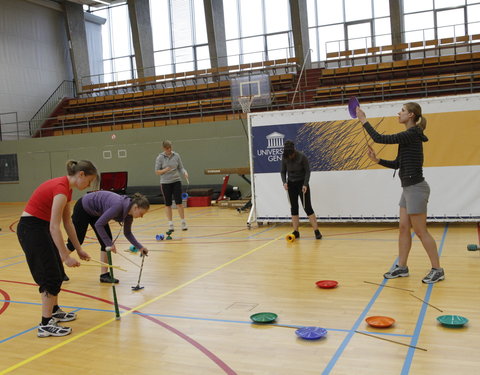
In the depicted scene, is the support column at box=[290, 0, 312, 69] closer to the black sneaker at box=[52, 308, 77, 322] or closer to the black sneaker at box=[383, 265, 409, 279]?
the black sneaker at box=[383, 265, 409, 279]

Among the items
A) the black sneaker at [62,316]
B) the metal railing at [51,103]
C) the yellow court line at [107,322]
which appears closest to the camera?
the yellow court line at [107,322]

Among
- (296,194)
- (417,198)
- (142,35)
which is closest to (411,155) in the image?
(417,198)

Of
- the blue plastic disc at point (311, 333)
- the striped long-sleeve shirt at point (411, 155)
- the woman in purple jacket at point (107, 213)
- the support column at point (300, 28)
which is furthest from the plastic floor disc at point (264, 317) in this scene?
the support column at point (300, 28)

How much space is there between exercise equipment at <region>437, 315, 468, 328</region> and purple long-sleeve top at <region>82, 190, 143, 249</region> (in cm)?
290

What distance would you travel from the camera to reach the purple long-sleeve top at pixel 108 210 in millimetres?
4930

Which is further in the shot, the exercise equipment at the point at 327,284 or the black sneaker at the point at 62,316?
the exercise equipment at the point at 327,284

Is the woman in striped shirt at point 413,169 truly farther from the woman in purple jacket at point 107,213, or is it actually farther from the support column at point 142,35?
the support column at point 142,35

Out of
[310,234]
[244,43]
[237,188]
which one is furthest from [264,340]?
[244,43]

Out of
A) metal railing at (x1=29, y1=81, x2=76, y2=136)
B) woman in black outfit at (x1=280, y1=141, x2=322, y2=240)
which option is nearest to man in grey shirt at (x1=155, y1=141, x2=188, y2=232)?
woman in black outfit at (x1=280, y1=141, x2=322, y2=240)

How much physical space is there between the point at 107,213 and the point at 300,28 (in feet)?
52.5

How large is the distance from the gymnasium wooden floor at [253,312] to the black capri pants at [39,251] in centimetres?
49

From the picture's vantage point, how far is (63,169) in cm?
1902

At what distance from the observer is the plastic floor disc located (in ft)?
13.1

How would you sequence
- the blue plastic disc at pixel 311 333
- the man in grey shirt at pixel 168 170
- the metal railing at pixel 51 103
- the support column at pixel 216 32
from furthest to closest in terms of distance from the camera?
1. the metal railing at pixel 51 103
2. the support column at pixel 216 32
3. the man in grey shirt at pixel 168 170
4. the blue plastic disc at pixel 311 333
